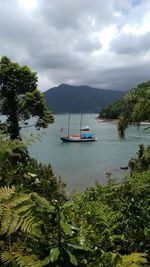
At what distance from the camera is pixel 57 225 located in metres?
1.96

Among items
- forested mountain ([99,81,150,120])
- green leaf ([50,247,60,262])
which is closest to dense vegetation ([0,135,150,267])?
green leaf ([50,247,60,262])

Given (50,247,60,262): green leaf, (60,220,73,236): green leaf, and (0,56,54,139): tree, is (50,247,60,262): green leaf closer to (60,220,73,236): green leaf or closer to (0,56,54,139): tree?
(60,220,73,236): green leaf

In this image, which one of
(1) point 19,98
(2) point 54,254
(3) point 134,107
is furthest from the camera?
(1) point 19,98

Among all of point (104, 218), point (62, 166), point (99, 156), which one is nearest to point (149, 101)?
point (104, 218)

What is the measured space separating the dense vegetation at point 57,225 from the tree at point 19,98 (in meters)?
16.0

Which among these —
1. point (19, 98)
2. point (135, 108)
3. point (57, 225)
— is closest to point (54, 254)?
point (57, 225)

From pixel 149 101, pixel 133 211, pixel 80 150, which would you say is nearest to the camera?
pixel 133 211

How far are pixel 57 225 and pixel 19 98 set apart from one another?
18.8m

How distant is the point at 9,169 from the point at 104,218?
3.11 ft

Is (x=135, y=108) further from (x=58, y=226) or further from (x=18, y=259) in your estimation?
(x=18, y=259)

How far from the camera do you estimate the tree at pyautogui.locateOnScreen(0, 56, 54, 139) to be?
19328mm

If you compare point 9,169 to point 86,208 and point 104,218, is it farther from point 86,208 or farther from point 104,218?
point 86,208

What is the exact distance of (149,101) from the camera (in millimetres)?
11453

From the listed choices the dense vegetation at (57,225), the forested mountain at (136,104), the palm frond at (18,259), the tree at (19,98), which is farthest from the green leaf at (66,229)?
the tree at (19,98)
